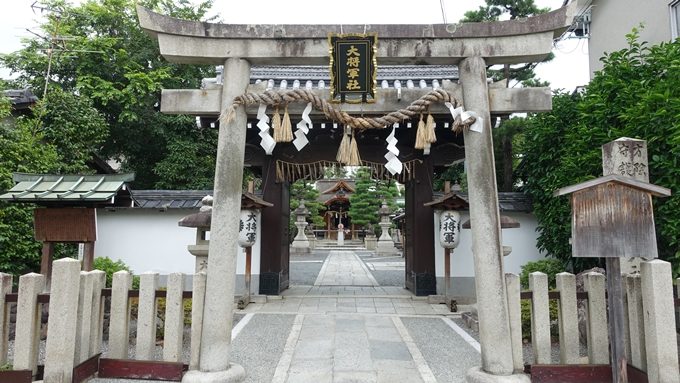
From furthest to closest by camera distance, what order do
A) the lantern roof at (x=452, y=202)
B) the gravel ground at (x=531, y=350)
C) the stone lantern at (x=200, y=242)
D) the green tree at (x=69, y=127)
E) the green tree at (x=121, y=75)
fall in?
the green tree at (x=121, y=75)
the green tree at (x=69, y=127)
the lantern roof at (x=452, y=202)
the stone lantern at (x=200, y=242)
the gravel ground at (x=531, y=350)

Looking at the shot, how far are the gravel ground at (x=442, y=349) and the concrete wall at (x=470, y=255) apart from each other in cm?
267

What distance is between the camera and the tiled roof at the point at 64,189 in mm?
6367

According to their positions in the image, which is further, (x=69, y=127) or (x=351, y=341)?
(x=69, y=127)

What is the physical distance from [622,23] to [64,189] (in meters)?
14.2

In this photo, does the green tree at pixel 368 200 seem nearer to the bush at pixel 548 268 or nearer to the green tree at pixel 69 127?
the green tree at pixel 69 127

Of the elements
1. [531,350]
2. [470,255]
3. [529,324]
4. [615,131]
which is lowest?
[531,350]

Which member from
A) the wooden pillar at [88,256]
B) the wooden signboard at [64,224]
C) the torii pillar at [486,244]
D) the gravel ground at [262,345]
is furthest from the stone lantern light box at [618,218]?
the wooden pillar at [88,256]

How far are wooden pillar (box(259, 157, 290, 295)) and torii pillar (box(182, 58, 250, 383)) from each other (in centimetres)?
561

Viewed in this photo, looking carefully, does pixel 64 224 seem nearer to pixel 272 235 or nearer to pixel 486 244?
pixel 272 235

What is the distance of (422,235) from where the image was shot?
33.5ft

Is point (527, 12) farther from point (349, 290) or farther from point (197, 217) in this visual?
point (197, 217)

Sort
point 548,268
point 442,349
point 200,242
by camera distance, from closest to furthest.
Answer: point 442,349 → point 200,242 → point 548,268

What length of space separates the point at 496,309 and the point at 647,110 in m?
4.12

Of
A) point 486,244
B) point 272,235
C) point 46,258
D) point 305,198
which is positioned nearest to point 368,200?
point 305,198
